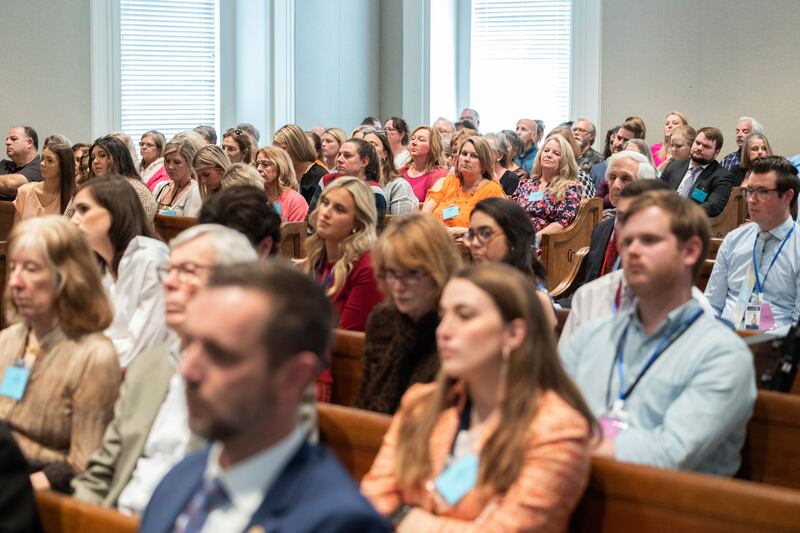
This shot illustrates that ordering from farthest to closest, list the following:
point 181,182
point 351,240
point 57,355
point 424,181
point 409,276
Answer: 1. point 424,181
2. point 181,182
3. point 351,240
4. point 409,276
5. point 57,355

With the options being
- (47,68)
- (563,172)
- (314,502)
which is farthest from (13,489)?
(47,68)

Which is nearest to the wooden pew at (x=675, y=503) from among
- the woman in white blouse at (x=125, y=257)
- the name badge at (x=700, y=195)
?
the woman in white blouse at (x=125, y=257)

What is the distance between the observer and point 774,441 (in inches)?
113

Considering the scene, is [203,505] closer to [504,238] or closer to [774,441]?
[774,441]

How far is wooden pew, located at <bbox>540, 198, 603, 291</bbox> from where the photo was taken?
22.0 ft

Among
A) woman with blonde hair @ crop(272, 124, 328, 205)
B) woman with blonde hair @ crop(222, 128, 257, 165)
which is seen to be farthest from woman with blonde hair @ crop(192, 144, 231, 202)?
woman with blonde hair @ crop(222, 128, 257, 165)

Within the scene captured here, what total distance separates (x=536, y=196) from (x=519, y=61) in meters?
6.30

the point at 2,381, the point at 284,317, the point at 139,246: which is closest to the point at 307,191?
the point at 139,246

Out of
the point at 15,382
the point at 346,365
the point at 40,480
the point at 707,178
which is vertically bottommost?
the point at 40,480

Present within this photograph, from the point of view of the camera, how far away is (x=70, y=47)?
1148 centimetres

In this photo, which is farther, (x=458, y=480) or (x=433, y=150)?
(x=433, y=150)

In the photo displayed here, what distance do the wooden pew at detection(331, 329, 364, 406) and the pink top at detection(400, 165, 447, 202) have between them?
5015mm

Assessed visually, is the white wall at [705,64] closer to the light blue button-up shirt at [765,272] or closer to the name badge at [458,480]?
the light blue button-up shirt at [765,272]

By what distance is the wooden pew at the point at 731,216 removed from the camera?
772 centimetres
